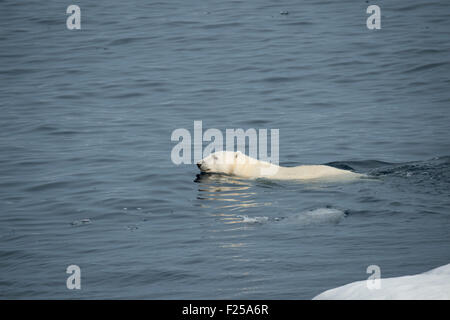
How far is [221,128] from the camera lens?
16.6 m

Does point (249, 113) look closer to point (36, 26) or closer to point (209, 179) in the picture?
point (209, 179)

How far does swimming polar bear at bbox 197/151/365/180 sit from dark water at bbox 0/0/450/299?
26 centimetres

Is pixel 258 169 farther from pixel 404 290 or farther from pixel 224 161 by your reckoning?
pixel 404 290

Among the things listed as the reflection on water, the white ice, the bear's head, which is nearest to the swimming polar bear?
the bear's head

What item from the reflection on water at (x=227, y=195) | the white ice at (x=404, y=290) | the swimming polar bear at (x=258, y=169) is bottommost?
the white ice at (x=404, y=290)

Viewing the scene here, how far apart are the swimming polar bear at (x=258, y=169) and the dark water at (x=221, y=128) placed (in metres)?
→ 0.26

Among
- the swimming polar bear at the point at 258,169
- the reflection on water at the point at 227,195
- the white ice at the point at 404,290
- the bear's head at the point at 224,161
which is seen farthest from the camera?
the bear's head at the point at 224,161

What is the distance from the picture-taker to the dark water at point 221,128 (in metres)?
8.43

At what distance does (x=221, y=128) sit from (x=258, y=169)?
395 cm

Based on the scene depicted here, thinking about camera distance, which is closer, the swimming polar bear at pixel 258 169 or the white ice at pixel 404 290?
the white ice at pixel 404 290

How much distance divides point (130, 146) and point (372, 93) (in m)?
7.10

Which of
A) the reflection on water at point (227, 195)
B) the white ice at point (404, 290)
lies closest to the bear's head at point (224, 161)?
the reflection on water at point (227, 195)

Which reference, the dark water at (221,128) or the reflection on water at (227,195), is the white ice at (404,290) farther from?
the reflection on water at (227,195)
